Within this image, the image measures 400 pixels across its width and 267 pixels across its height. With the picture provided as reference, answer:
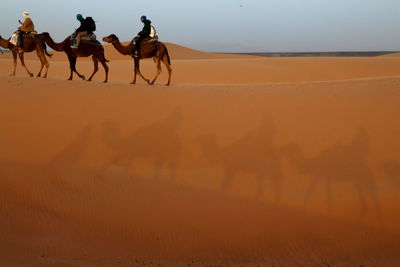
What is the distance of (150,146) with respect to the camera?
7.60 metres

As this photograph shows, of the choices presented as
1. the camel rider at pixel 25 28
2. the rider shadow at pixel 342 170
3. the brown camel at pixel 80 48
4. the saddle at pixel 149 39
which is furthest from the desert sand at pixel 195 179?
the saddle at pixel 149 39

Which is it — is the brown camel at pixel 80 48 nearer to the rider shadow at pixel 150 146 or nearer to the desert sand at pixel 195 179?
the desert sand at pixel 195 179

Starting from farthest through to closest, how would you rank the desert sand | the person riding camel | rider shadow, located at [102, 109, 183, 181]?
the person riding camel, rider shadow, located at [102, 109, 183, 181], the desert sand

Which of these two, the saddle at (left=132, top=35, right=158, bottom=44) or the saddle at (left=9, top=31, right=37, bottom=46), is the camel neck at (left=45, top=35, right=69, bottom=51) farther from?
the saddle at (left=132, top=35, right=158, bottom=44)

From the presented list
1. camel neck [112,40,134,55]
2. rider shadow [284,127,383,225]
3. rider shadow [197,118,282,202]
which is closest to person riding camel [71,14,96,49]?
camel neck [112,40,134,55]

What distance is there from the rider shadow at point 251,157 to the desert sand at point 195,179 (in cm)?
3

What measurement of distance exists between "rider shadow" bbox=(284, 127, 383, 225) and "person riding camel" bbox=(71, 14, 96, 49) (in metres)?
6.03

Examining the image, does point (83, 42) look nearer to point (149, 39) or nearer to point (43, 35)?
point (43, 35)

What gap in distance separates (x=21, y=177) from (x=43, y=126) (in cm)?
148

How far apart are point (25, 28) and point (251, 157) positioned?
7.15 meters

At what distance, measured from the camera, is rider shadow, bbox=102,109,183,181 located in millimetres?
7109

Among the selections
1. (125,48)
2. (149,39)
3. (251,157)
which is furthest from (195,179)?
(125,48)

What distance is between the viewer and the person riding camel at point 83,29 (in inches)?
396

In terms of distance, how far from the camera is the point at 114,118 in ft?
27.4
